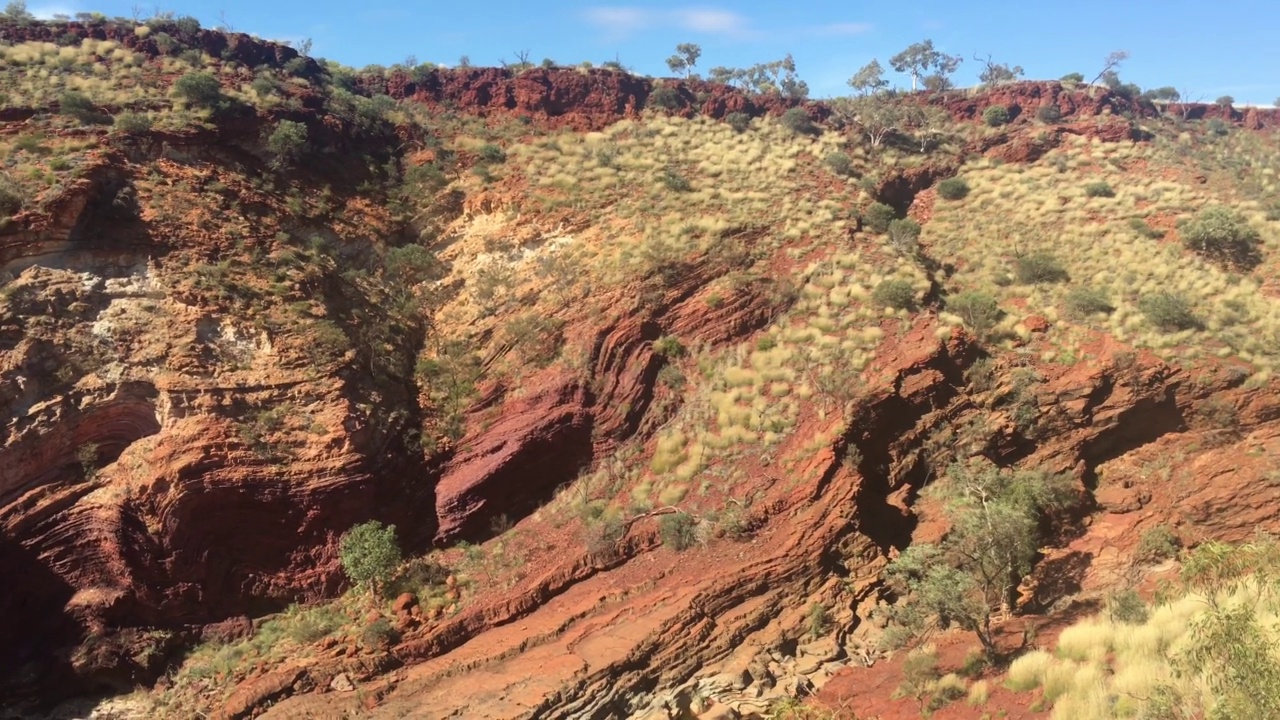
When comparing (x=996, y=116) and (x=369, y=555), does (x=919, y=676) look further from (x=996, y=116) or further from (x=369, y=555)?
(x=996, y=116)

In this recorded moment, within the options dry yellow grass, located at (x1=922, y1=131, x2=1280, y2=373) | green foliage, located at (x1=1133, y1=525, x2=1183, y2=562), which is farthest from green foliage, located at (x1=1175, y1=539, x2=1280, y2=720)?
dry yellow grass, located at (x1=922, y1=131, x2=1280, y2=373)

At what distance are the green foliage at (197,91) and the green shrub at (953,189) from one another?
84.5 ft

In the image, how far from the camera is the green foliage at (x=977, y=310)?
18.5m

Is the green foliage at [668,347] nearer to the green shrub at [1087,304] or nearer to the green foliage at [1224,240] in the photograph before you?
the green shrub at [1087,304]

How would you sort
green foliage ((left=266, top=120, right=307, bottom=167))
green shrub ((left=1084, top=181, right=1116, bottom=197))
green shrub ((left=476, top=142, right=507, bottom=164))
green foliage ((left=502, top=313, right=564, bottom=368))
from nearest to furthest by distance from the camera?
green foliage ((left=502, top=313, right=564, bottom=368)) → green foliage ((left=266, top=120, right=307, bottom=167)) → green shrub ((left=476, top=142, right=507, bottom=164)) → green shrub ((left=1084, top=181, right=1116, bottom=197))

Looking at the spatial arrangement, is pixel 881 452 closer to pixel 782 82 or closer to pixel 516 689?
pixel 516 689

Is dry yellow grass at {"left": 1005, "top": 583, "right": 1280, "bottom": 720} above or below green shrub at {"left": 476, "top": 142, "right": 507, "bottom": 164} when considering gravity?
below

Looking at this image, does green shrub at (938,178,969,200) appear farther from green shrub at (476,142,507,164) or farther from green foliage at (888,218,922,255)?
green shrub at (476,142,507,164)

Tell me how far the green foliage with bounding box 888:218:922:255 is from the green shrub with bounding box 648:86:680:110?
40.7ft

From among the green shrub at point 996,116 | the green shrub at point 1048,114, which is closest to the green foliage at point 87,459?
the green shrub at point 996,116

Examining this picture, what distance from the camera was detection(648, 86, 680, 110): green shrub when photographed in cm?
3122

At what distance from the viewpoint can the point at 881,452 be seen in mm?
15648

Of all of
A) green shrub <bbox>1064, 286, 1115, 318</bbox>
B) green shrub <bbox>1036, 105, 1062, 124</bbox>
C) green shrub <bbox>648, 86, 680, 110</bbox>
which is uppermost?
green shrub <bbox>648, 86, 680, 110</bbox>

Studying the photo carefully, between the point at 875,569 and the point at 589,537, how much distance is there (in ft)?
18.3
